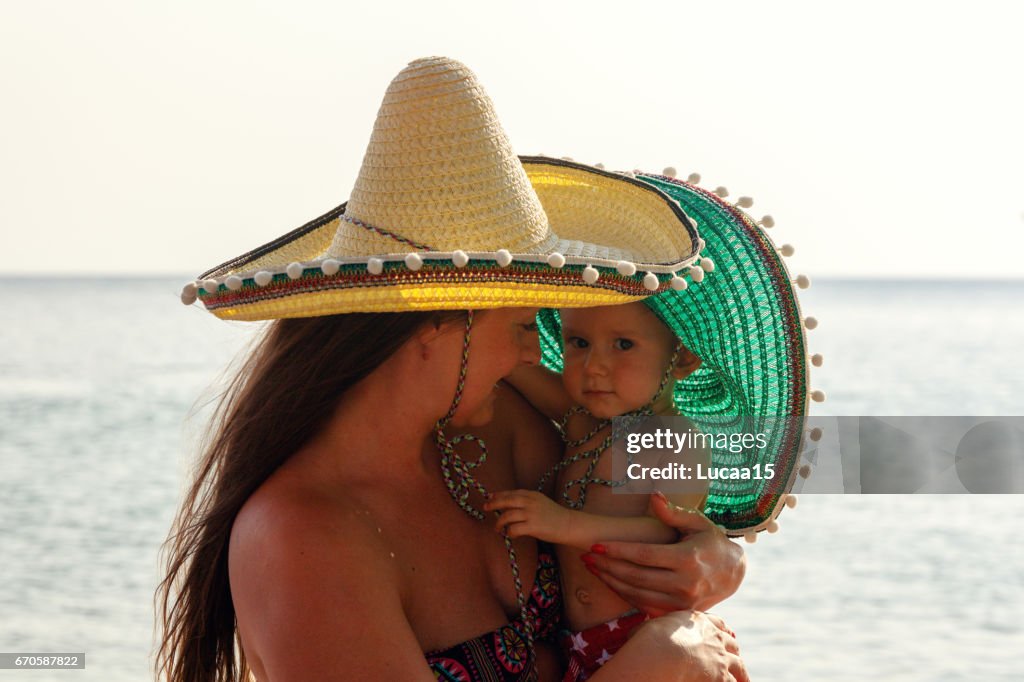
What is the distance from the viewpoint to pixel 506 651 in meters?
1.95

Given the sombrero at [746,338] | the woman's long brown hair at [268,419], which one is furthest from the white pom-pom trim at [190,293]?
the sombrero at [746,338]

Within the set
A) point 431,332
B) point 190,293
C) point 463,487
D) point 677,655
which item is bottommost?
point 677,655

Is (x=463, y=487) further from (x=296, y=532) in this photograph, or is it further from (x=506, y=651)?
(x=296, y=532)

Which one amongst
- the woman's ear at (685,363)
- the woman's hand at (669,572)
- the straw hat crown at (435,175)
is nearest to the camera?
the straw hat crown at (435,175)

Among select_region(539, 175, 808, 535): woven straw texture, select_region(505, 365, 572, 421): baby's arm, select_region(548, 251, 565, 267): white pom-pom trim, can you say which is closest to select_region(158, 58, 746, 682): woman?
select_region(548, 251, 565, 267): white pom-pom trim

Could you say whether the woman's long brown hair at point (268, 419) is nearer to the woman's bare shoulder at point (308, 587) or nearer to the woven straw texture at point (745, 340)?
the woman's bare shoulder at point (308, 587)

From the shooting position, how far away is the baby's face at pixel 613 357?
95.7 inches

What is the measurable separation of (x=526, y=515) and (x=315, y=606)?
0.53m

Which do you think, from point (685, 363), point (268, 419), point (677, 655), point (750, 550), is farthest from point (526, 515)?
point (750, 550)

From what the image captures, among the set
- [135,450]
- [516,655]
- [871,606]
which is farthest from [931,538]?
[516,655]

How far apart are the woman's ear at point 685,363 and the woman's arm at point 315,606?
0.98m

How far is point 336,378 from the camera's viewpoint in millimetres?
1892

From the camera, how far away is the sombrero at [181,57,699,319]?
1.72 m

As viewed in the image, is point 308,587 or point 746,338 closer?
point 308,587
